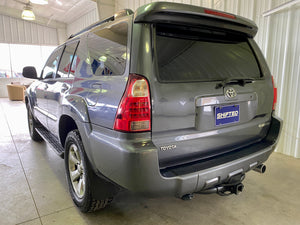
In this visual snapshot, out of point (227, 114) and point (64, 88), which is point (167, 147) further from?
point (64, 88)

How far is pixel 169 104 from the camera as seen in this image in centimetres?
133

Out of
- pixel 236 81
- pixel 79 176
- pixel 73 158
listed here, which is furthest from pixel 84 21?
pixel 236 81

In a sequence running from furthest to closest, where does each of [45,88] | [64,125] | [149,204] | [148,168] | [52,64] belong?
[52,64] → [45,88] → [64,125] → [149,204] → [148,168]

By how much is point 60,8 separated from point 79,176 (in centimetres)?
1077

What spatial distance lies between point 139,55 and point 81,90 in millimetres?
716

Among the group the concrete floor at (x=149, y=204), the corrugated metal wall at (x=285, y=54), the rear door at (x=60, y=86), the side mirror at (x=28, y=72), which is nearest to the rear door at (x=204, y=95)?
the concrete floor at (x=149, y=204)

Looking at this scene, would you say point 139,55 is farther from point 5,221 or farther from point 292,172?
point 292,172

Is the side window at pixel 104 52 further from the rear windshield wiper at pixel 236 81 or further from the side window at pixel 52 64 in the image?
the side window at pixel 52 64

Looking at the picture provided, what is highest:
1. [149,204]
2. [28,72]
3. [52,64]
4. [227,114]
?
[52,64]

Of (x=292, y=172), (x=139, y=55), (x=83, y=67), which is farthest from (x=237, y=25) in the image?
(x=292, y=172)

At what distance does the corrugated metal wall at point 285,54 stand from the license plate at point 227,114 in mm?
2160

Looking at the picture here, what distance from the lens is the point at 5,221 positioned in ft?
6.12

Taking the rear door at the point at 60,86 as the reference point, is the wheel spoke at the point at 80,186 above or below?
below

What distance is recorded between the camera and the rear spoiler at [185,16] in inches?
51.4
